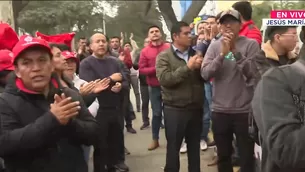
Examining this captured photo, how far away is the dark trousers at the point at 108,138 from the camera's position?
4719mm

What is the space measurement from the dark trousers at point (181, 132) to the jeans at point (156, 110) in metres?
1.95

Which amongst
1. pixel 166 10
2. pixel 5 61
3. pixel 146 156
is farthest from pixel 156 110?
pixel 166 10

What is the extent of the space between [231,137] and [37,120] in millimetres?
2394

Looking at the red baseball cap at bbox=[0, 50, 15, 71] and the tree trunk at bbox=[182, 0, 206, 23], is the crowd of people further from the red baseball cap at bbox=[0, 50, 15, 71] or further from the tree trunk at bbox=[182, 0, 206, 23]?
the tree trunk at bbox=[182, 0, 206, 23]

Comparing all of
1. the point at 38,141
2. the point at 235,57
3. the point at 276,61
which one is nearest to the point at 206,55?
the point at 235,57

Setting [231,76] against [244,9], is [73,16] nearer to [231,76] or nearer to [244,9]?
[244,9]

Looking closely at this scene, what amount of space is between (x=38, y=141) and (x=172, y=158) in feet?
8.18

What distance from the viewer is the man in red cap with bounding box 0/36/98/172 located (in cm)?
210

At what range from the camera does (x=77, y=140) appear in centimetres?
235

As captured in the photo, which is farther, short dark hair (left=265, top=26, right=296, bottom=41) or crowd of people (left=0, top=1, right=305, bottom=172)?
short dark hair (left=265, top=26, right=296, bottom=41)

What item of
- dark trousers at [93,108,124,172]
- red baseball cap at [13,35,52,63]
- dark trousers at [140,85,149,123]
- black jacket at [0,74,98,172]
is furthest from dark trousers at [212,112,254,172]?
dark trousers at [140,85,149,123]

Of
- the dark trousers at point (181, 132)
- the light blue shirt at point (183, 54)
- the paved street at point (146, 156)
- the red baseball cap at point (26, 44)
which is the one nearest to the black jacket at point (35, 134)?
the red baseball cap at point (26, 44)

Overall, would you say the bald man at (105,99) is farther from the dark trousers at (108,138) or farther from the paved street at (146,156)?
the paved street at (146,156)

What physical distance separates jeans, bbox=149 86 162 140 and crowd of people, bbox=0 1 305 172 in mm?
17
